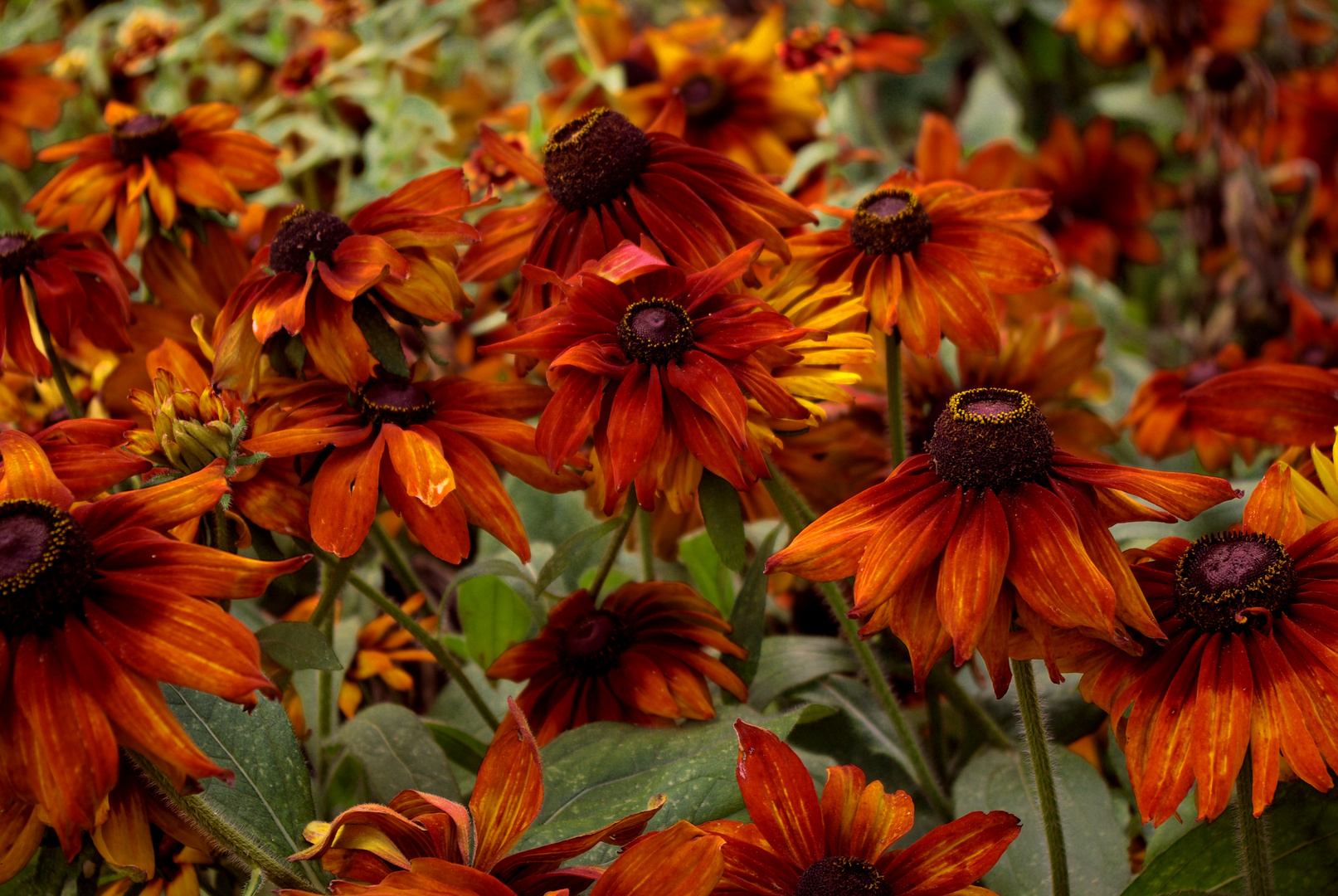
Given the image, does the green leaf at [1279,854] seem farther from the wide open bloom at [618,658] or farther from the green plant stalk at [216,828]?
the green plant stalk at [216,828]

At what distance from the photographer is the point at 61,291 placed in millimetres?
717

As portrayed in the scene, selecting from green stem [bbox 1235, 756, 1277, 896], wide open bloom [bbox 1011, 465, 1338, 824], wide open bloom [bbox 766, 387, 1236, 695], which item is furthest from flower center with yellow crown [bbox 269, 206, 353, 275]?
green stem [bbox 1235, 756, 1277, 896]

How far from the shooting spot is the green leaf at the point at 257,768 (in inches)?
23.5

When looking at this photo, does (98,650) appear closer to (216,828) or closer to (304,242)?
(216,828)

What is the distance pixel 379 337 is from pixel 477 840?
0.93ft

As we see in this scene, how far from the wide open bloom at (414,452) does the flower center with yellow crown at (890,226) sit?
8.4 inches

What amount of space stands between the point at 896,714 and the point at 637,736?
16 cm

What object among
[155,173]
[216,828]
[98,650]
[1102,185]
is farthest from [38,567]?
[1102,185]

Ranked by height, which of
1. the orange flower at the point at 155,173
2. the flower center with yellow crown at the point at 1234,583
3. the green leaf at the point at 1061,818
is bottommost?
the green leaf at the point at 1061,818

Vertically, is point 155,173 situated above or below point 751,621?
above

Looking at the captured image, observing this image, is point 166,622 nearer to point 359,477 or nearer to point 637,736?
point 359,477

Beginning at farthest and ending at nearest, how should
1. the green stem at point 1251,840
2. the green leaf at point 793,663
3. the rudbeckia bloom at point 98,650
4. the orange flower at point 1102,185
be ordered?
the orange flower at point 1102,185, the green leaf at point 793,663, the green stem at point 1251,840, the rudbeckia bloom at point 98,650

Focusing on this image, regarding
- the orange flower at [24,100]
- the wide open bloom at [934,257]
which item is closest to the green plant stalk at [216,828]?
the wide open bloom at [934,257]

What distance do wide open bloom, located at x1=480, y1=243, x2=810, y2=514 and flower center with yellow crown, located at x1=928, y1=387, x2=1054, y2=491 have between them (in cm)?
8
